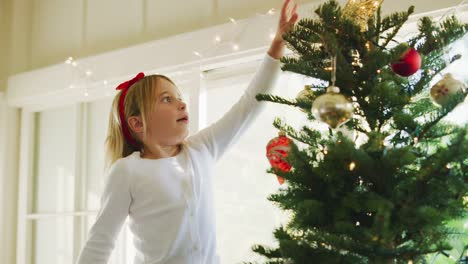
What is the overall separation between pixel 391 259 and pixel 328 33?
43 cm

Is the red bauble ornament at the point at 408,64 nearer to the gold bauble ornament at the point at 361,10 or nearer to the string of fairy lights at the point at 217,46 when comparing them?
the gold bauble ornament at the point at 361,10

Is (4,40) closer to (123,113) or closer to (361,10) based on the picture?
(123,113)

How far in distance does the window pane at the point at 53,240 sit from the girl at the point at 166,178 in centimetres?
128

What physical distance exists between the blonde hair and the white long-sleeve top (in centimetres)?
10

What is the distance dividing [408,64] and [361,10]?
188 millimetres

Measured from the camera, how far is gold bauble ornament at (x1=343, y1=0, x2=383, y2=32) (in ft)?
3.99

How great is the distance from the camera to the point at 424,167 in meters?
1.07

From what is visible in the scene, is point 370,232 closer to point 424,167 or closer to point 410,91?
point 424,167

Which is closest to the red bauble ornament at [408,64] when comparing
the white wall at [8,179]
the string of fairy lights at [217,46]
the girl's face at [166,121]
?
the girl's face at [166,121]

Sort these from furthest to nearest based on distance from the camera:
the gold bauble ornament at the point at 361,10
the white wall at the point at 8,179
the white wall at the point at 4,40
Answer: the white wall at the point at 4,40, the white wall at the point at 8,179, the gold bauble ornament at the point at 361,10

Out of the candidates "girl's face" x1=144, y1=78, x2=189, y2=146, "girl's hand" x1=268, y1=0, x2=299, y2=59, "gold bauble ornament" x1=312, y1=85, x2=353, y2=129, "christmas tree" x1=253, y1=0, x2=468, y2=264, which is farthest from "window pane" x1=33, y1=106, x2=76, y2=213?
"gold bauble ornament" x1=312, y1=85, x2=353, y2=129

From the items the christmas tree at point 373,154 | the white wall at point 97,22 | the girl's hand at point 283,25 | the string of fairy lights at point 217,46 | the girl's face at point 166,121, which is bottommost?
the christmas tree at point 373,154

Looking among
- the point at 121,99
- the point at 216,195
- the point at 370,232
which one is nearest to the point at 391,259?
the point at 370,232

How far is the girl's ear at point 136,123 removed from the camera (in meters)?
1.75
